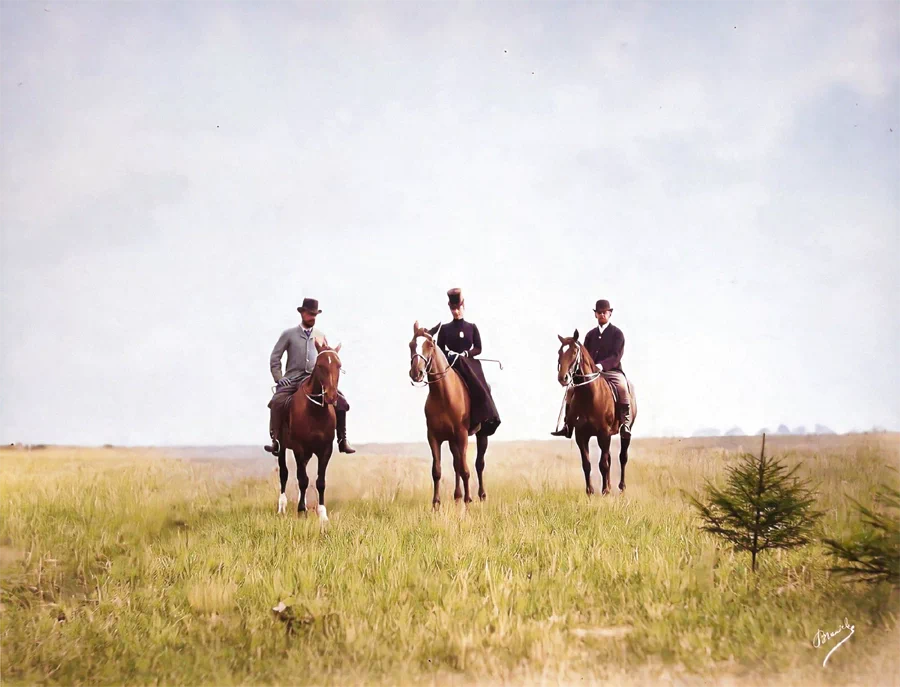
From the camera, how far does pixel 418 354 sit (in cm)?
948

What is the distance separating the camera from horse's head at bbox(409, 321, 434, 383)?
939 centimetres

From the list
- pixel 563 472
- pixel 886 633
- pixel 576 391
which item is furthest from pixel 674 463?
pixel 886 633

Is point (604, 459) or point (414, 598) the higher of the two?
point (604, 459)

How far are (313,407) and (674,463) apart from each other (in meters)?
7.81

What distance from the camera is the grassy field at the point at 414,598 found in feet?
16.4

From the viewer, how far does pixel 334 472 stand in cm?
1312

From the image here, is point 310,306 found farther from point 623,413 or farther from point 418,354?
point 623,413

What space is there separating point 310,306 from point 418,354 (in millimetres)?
1666

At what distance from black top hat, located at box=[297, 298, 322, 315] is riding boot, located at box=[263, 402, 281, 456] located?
1.47m

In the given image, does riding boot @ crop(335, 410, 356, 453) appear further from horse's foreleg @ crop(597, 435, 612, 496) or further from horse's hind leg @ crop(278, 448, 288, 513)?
horse's foreleg @ crop(597, 435, 612, 496)

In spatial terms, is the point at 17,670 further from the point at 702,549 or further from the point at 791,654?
the point at 702,549

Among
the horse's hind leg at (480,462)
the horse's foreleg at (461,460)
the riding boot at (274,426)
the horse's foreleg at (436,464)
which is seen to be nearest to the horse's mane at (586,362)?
the horse's hind leg at (480,462)

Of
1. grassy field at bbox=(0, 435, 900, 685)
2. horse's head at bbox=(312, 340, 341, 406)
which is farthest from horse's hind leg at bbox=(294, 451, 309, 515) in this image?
horse's head at bbox=(312, 340, 341, 406)
